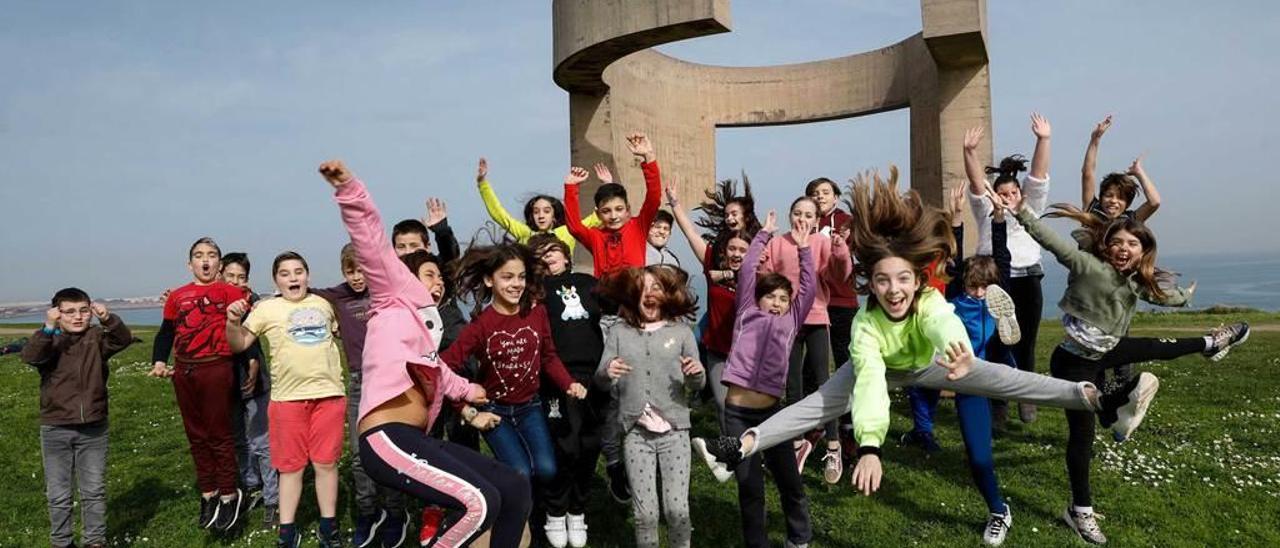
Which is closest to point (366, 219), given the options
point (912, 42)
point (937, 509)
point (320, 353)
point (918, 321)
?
point (320, 353)

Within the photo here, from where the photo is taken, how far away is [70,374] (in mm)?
4688

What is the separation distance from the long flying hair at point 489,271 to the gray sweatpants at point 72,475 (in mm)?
2467

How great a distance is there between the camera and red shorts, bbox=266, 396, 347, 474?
448 cm

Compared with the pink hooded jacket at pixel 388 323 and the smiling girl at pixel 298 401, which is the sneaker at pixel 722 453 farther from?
the smiling girl at pixel 298 401

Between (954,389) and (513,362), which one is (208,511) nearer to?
(513,362)

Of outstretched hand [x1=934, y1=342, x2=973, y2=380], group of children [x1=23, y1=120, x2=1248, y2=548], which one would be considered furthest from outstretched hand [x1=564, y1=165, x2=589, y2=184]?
outstretched hand [x1=934, y1=342, x2=973, y2=380]

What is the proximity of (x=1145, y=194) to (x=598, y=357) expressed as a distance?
4.19m

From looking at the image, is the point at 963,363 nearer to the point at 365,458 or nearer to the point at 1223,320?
Answer: the point at 365,458

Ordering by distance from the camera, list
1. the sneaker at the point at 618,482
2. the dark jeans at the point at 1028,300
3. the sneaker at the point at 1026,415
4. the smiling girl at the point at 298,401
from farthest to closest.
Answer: the sneaker at the point at 1026,415 → the dark jeans at the point at 1028,300 → the sneaker at the point at 618,482 → the smiling girl at the point at 298,401

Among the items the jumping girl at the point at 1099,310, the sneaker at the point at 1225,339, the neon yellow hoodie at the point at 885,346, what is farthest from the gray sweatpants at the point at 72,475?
the sneaker at the point at 1225,339

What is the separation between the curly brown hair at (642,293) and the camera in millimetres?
4379

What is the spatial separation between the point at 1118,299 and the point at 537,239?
12.0 ft

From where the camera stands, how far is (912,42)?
A: 12258mm

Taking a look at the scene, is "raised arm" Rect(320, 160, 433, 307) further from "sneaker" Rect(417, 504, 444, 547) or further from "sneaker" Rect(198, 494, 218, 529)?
"sneaker" Rect(198, 494, 218, 529)
